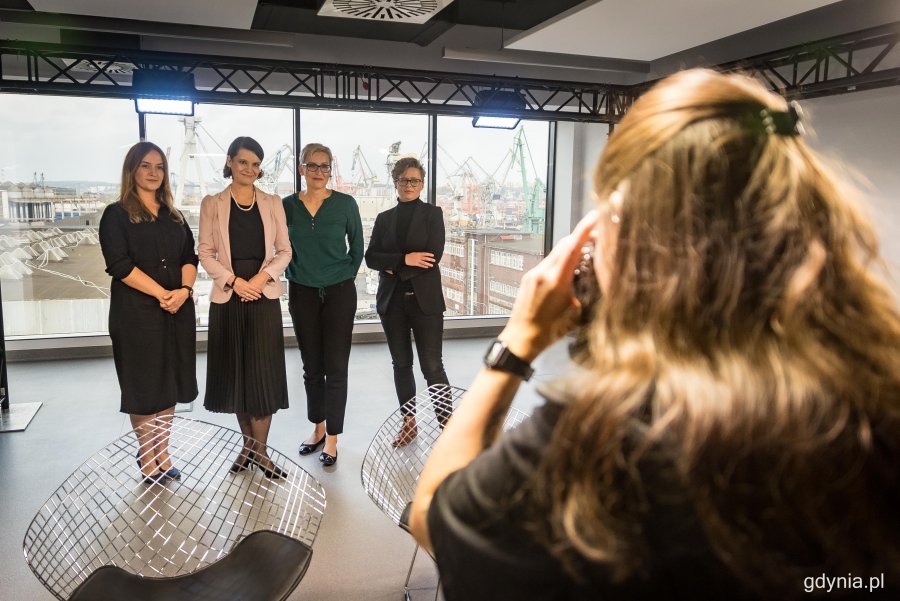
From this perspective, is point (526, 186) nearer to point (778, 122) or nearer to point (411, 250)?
point (411, 250)

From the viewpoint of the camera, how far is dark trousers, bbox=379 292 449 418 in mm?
3914

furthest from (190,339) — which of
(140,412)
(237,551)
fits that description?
(237,551)

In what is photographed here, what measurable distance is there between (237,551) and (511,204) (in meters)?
6.34

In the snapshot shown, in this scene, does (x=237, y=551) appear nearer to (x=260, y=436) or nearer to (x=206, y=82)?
(x=260, y=436)

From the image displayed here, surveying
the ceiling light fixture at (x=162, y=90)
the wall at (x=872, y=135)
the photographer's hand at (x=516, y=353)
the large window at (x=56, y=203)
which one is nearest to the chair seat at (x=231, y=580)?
the photographer's hand at (x=516, y=353)

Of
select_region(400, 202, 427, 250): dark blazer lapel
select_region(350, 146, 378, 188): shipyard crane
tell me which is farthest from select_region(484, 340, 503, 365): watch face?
select_region(350, 146, 378, 188): shipyard crane

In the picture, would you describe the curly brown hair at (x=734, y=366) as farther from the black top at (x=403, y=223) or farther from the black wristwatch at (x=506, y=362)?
the black top at (x=403, y=223)

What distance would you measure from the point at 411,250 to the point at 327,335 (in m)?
0.70

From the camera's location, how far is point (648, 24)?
482 cm

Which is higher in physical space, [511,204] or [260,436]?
[511,204]

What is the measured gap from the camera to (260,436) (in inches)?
141

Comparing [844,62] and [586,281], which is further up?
[844,62]

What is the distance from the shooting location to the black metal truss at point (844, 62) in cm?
414

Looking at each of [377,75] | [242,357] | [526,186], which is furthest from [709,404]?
[526,186]
